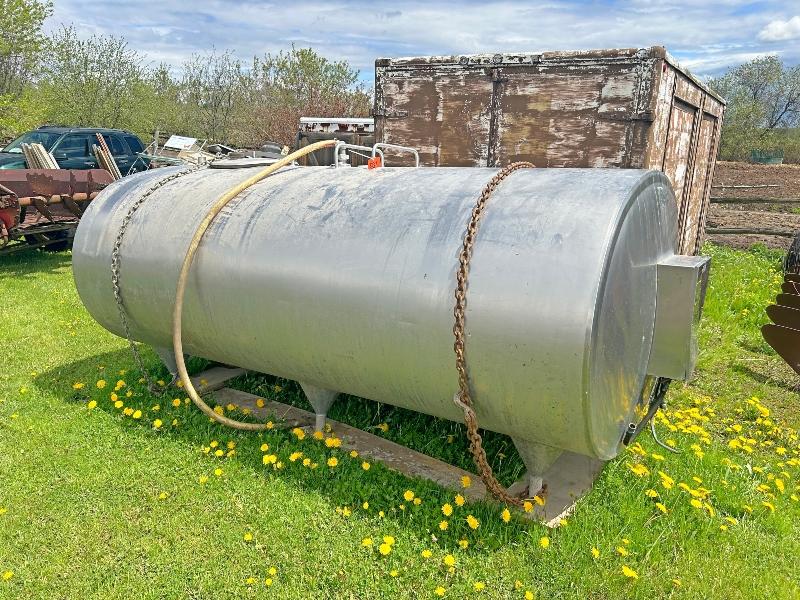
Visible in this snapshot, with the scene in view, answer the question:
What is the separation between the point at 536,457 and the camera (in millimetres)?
3020

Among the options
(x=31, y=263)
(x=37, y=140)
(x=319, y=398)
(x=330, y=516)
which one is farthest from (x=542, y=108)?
(x=37, y=140)

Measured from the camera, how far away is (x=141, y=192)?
13.5 feet

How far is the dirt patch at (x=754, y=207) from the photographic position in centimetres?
1208

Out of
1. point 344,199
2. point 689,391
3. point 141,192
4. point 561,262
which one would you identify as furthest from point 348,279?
point 689,391

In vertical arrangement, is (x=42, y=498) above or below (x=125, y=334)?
below

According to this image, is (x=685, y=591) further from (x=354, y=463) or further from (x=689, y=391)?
(x=689, y=391)

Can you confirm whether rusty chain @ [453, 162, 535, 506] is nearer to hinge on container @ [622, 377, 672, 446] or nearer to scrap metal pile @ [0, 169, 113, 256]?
hinge on container @ [622, 377, 672, 446]

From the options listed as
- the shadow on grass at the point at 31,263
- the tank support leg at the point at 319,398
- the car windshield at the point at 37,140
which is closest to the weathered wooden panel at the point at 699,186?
the tank support leg at the point at 319,398

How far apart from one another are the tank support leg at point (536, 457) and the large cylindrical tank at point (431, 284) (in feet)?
0.41

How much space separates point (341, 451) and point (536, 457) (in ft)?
4.09

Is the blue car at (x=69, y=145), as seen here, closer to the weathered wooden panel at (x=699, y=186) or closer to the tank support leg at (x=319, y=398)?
the tank support leg at (x=319, y=398)

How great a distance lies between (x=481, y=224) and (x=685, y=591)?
192cm

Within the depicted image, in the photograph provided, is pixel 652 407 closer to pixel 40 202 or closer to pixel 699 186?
pixel 699 186

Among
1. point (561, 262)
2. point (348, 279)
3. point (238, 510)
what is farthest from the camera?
point (238, 510)
